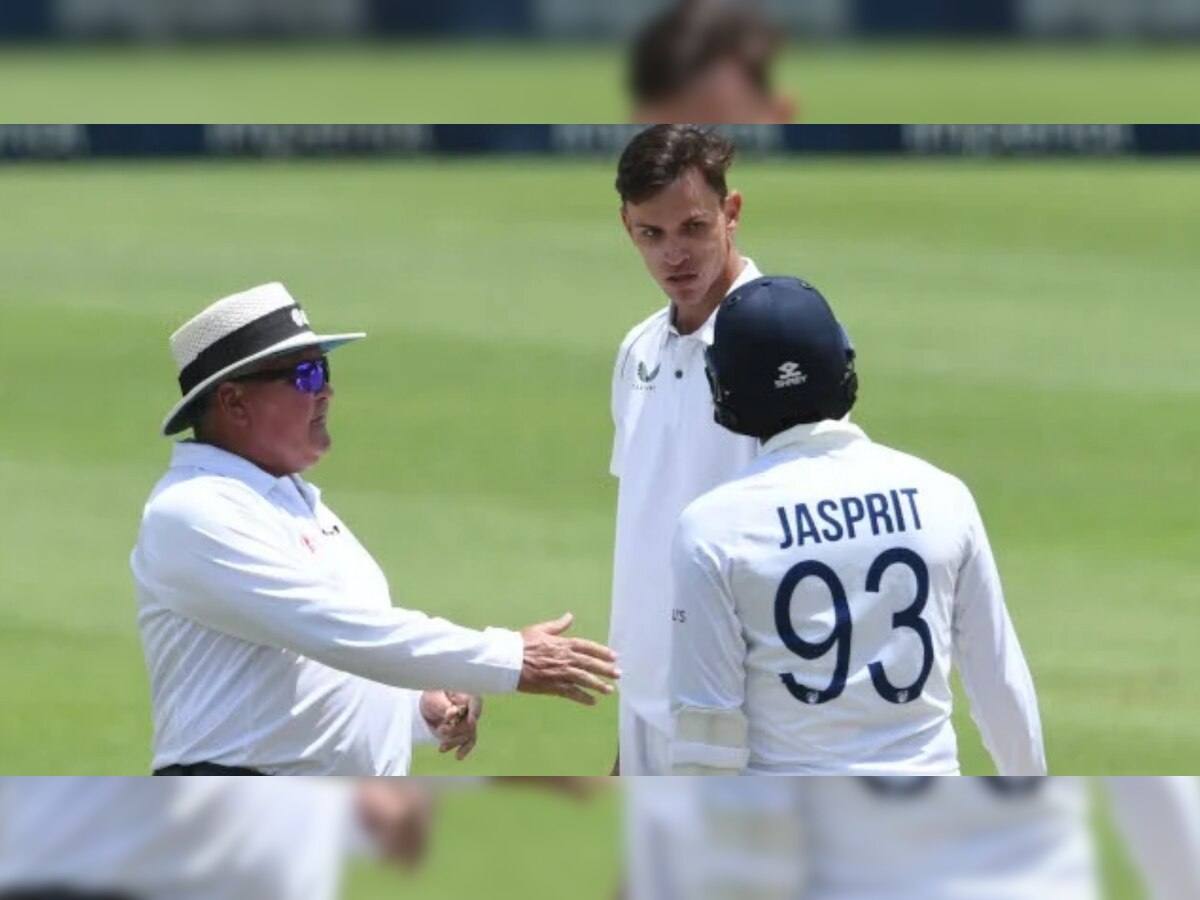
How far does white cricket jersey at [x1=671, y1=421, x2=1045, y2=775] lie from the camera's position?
409 centimetres

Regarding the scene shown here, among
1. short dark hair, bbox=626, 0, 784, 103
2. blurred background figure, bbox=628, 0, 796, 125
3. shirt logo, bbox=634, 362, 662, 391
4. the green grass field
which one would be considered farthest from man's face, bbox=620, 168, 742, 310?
short dark hair, bbox=626, 0, 784, 103

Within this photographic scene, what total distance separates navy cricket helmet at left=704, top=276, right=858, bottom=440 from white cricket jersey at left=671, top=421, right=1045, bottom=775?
0.22ft

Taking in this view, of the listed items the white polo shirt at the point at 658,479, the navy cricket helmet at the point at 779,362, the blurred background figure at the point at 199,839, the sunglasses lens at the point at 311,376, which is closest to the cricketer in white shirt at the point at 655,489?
the white polo shirt at the point at 658,479

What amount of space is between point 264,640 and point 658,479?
975 millimetres

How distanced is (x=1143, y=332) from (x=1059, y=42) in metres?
9.42

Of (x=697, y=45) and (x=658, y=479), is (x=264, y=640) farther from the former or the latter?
(x=697, y=45)

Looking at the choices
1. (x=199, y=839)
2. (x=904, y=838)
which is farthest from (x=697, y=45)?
(x=199, y=839)

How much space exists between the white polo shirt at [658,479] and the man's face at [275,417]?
746 millimetres

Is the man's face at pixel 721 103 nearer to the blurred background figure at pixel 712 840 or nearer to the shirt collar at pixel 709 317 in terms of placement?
Result: the shirt collar at pixel 709 317

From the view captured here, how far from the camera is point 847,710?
13.5 feet

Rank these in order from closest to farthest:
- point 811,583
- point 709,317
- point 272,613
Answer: point 811,583 → point 272,613 → point 709,317

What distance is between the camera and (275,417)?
5.11m

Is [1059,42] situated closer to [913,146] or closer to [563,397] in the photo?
[563,397]

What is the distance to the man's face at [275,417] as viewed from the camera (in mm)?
5086
